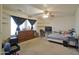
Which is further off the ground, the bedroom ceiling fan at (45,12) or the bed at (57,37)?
the bedroom ceiling fan at (45,12)

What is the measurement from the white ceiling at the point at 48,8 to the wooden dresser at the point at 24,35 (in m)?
0.35

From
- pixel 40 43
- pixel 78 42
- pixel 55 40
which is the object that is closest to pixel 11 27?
pixel 40 43

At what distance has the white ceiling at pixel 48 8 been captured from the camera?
194 cm

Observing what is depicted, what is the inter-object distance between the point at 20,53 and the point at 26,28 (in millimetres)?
473

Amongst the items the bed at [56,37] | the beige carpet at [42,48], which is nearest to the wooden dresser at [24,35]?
the beige carpet at [42,48]

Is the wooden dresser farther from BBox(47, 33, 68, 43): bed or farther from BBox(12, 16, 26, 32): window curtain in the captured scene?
BBox(47, 33, 68, 43): bed

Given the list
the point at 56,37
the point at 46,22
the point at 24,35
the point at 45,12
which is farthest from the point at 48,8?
the point at 24,35

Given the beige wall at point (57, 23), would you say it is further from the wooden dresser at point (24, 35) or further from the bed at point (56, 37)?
the wooden dresser at point (24, 35)

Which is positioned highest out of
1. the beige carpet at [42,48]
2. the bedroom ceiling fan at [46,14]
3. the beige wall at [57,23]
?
the bedroom ceiling fan at [46,14]

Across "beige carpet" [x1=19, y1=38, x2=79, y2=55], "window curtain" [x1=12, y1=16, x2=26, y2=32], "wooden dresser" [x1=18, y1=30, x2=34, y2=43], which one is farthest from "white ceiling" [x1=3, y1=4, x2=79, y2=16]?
"beige carpet" [x1=19, y1=38, x2=79, y2=55]

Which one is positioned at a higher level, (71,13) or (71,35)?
(71,13)
